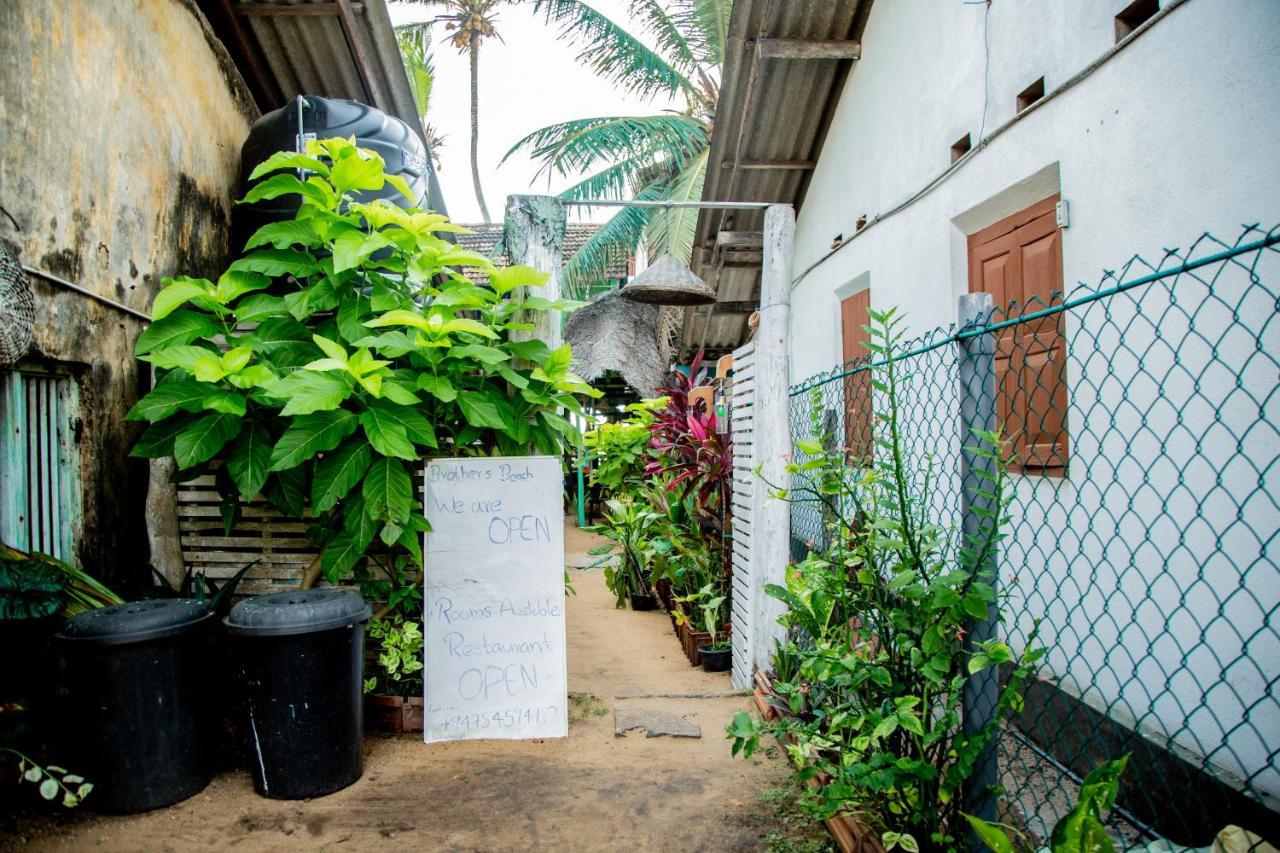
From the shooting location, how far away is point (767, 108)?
6.61m

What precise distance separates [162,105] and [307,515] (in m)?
2.46

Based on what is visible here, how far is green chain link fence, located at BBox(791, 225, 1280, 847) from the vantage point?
234 cm

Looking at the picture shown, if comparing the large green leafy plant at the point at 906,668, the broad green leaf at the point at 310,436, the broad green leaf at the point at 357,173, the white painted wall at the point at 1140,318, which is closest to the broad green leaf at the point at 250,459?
the broad green leaf at the point at 310,436

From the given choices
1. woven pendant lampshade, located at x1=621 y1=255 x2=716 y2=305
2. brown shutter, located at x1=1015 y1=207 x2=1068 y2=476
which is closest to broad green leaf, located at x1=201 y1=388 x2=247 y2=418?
brown shutter, located at x1=1015 y1=207 x2=1068 y2=476

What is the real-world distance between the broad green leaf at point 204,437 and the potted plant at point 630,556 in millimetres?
3489

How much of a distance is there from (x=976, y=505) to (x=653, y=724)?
6.93ft

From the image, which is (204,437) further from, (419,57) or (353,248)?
(419,57)

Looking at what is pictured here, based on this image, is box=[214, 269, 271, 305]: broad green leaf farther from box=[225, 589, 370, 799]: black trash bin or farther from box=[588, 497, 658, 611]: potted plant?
box=[588, 497, 658, 611]: potted plant

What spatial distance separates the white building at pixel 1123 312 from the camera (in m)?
2.49

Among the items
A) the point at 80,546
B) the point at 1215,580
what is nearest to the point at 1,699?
the point at 80,546

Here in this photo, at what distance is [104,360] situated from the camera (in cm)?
368

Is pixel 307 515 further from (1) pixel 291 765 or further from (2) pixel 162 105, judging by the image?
(2) pixel 162 105

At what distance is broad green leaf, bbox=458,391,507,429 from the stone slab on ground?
153 cm

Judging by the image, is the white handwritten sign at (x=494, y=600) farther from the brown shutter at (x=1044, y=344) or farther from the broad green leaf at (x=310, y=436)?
the brown shutter at (x=1044, y=344)
